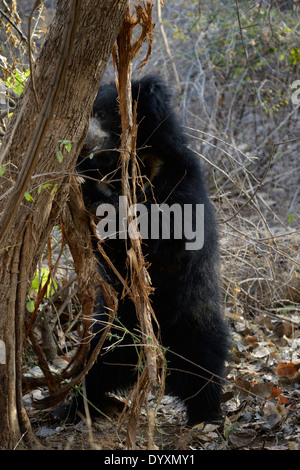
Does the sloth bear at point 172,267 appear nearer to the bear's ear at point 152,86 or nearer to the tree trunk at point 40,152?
the bear's ear at point 152,86

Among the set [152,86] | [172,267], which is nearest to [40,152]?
[172,267]

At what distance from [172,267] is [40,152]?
4.19 ft

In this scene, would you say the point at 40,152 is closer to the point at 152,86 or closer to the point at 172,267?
the point at 172,267

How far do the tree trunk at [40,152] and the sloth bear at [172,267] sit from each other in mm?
854

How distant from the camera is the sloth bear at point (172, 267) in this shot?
10.6 ft

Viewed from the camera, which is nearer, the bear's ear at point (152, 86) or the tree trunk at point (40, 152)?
the tree trunk at point (40, 152)

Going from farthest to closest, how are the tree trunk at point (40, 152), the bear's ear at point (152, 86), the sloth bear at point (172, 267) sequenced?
the bear's ear at point (152, 86) → the sloth bear at point (172, 267) → the tree trunk at point (40, 152)

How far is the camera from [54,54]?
220cm

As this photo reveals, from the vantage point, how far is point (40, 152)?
224cm

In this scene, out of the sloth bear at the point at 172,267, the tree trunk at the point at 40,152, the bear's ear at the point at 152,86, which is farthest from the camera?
the bear's ear at the point at 152,86

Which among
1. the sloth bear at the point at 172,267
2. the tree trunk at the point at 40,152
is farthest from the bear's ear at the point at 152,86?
the tree trunk at the point at 40,152

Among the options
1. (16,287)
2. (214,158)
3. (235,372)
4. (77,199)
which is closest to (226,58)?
(214,158)
